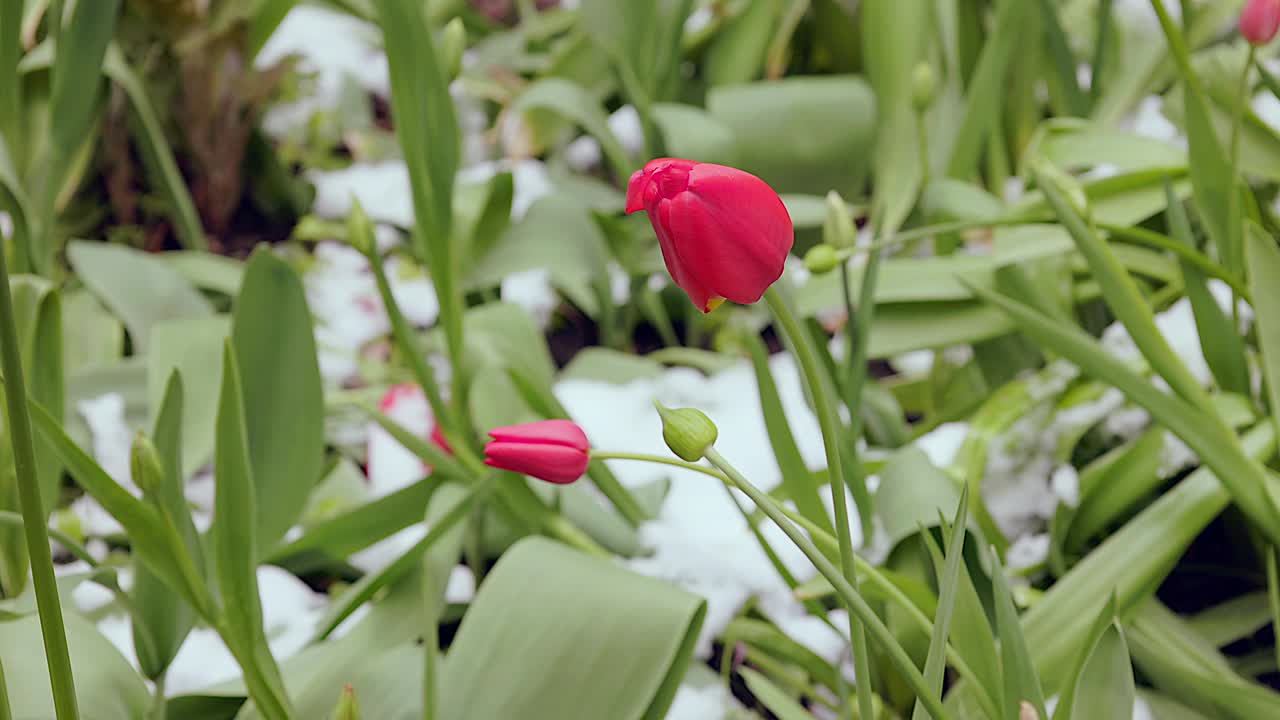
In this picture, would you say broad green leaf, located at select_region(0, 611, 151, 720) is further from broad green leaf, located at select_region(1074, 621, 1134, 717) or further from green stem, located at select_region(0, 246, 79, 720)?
broad green leaf, located at select_region(1074, 621, 1134, 717)

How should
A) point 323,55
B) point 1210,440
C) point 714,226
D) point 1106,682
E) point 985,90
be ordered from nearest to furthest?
point 714,226 → point 1106,682 → point 1210,440 → point 985,90 → point 323,55

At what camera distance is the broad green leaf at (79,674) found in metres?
0.50

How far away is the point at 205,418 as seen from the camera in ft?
2.40

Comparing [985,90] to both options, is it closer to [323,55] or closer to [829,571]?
[829,571]

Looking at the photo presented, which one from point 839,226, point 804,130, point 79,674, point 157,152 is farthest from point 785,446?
point 157,152

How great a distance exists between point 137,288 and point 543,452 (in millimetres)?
719

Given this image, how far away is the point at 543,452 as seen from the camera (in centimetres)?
34

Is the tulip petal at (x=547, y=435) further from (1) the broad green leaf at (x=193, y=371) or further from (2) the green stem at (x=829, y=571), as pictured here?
Result: (1) the broad green leaf at (x=193, y=371)

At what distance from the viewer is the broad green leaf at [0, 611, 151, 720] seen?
0.50m

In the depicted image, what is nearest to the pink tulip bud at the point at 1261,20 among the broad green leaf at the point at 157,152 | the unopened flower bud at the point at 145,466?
the unopened flower bud at the point at 145,466

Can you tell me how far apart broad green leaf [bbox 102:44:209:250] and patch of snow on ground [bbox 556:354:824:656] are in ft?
1.33

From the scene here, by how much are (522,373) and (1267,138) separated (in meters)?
0.50

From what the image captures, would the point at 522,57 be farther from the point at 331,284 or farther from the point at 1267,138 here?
the point at 1267,138

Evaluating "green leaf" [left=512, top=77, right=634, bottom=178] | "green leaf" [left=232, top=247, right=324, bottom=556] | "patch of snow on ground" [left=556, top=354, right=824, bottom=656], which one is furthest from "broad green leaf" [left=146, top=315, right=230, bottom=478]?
"green leaf" [left=512, top=77, right=634, bottom=178]
